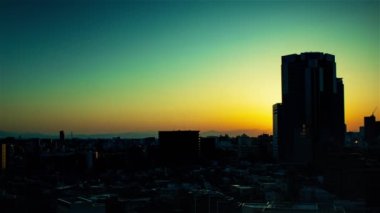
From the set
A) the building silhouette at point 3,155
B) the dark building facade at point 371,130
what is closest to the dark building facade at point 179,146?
the building silhouette at point 3,155

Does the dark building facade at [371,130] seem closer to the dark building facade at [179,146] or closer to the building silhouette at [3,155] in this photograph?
the dark building facade at [179,146]

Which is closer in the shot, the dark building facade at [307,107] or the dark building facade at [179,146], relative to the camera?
the dark building facade at [179,146]

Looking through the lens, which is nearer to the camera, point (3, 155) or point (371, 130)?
point (3, 155)

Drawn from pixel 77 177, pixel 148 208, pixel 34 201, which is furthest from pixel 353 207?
pixel 77 177

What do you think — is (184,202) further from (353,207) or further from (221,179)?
(221,179)

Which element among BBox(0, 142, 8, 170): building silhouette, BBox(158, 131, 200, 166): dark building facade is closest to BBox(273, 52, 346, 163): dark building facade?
BBox(158, 131, 200, 166): dark building facade

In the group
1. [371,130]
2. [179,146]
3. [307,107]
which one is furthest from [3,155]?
[371,130]

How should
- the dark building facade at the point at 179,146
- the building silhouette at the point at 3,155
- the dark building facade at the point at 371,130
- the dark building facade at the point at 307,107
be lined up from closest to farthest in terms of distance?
the building silhouette at the point at 3,155 → the dark building facade at the point at 179,146 → the dark building facade at the point at 371,130 → the dark building facade at the point at 307,107

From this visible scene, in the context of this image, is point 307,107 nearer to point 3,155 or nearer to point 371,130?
point 371,130
